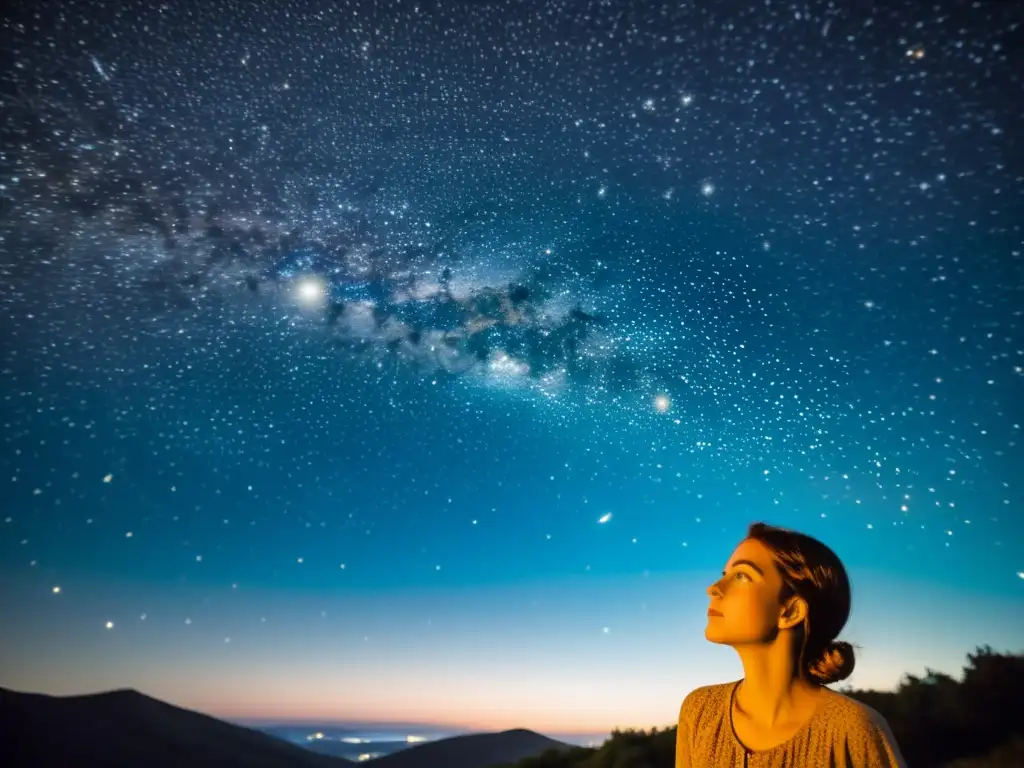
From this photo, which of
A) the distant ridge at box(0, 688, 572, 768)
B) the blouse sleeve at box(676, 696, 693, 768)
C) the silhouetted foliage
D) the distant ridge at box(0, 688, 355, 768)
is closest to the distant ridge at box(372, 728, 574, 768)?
the distant ridge at box(0, 688, 572, 768)

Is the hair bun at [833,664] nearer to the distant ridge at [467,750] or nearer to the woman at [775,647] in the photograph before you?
the woman at [775,647]

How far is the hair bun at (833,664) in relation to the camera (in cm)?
181

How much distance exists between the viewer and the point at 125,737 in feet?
88.4

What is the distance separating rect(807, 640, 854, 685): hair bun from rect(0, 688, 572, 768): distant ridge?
947 inches

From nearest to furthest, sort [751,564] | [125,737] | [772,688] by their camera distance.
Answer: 1. [772,688]
2. [751,564]
3. [125,737]

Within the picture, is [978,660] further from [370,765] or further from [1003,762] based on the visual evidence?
[370,765]

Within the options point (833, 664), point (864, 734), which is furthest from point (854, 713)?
point (833, 664)

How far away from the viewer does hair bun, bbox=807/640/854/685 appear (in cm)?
181

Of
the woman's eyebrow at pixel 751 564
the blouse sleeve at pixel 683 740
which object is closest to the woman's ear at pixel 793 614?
the woman's eyebrow at pixel 751 564

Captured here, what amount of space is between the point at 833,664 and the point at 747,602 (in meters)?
0.33

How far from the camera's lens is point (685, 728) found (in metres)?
1.99

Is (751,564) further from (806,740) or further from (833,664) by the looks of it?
(806,740)

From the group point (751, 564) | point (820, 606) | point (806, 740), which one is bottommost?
point (806, 740)

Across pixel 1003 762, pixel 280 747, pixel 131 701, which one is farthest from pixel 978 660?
pixel 131 701
